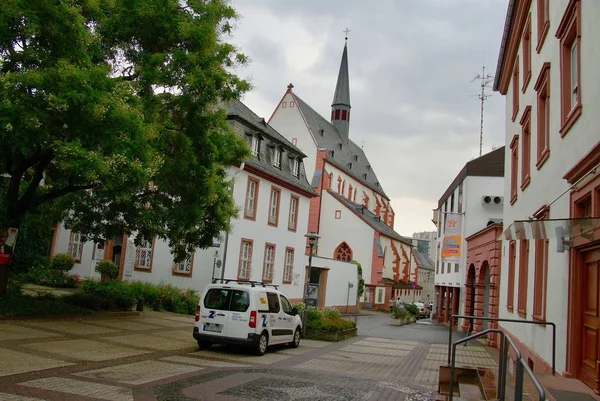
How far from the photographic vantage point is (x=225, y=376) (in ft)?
36.0

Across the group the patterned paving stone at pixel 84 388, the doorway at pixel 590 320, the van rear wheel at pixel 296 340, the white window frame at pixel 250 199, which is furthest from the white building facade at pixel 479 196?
the patterned paving stone at pixel 84 388

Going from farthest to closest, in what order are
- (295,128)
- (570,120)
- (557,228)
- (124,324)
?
(295,128) < (124,324) < (570,120) < (557,228)

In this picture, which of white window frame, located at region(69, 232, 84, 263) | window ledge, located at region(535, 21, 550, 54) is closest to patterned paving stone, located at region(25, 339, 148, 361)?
window ledge, located at region(535, 21, 550, 54)

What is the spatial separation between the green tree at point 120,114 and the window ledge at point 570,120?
29.9 feet

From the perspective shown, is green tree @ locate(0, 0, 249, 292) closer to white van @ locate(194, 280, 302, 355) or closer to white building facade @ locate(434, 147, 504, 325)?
white van @ locate(194, 280, 302, 355)

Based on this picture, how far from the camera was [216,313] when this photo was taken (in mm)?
14242

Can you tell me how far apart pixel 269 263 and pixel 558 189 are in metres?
22.5

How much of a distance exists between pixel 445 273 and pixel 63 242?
85.7 feet

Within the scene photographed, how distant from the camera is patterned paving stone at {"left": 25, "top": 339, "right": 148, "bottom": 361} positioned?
460 inches

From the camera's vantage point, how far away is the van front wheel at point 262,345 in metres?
14.3

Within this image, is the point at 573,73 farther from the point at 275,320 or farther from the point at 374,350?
the point at 374,350

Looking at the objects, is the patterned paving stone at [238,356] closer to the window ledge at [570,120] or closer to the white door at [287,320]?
Result: the white door at [287,320]

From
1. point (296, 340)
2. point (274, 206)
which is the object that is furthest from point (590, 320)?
point (274, 206)

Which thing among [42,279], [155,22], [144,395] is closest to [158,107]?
[155,22]
